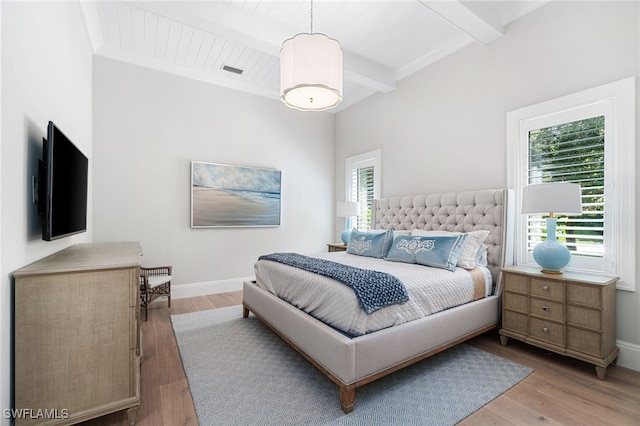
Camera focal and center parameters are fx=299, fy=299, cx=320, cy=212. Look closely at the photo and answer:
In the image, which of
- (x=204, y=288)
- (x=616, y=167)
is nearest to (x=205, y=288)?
(x=204, y=288)

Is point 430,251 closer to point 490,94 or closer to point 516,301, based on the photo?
point 516,301

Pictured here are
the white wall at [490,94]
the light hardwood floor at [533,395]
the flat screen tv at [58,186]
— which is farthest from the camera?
the white wall at [490,94]

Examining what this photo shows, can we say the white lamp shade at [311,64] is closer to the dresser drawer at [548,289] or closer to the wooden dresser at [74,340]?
the wooden dresser at [74,340]

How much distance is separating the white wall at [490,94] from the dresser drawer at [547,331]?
49 cm

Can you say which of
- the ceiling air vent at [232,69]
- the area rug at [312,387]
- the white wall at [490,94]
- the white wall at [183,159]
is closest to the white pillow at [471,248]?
the white wall at [490,94]

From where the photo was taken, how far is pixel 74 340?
1474mm

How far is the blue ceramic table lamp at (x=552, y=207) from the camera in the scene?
2230mm

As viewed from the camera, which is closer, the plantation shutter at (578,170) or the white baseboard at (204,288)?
the plantation shutter at (578,170)

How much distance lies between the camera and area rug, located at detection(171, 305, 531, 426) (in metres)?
1.70

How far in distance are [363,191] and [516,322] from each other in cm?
289

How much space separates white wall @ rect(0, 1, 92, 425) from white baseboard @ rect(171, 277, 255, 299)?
1.86 meters

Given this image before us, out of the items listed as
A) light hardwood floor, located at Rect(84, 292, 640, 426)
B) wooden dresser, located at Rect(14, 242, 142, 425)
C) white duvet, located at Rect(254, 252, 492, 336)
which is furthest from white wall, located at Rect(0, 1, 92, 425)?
white duvet, located at Rect(254, 252, 492, 336)

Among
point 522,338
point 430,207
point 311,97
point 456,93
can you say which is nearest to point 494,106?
point 456,93

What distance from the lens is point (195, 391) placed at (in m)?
1.94
